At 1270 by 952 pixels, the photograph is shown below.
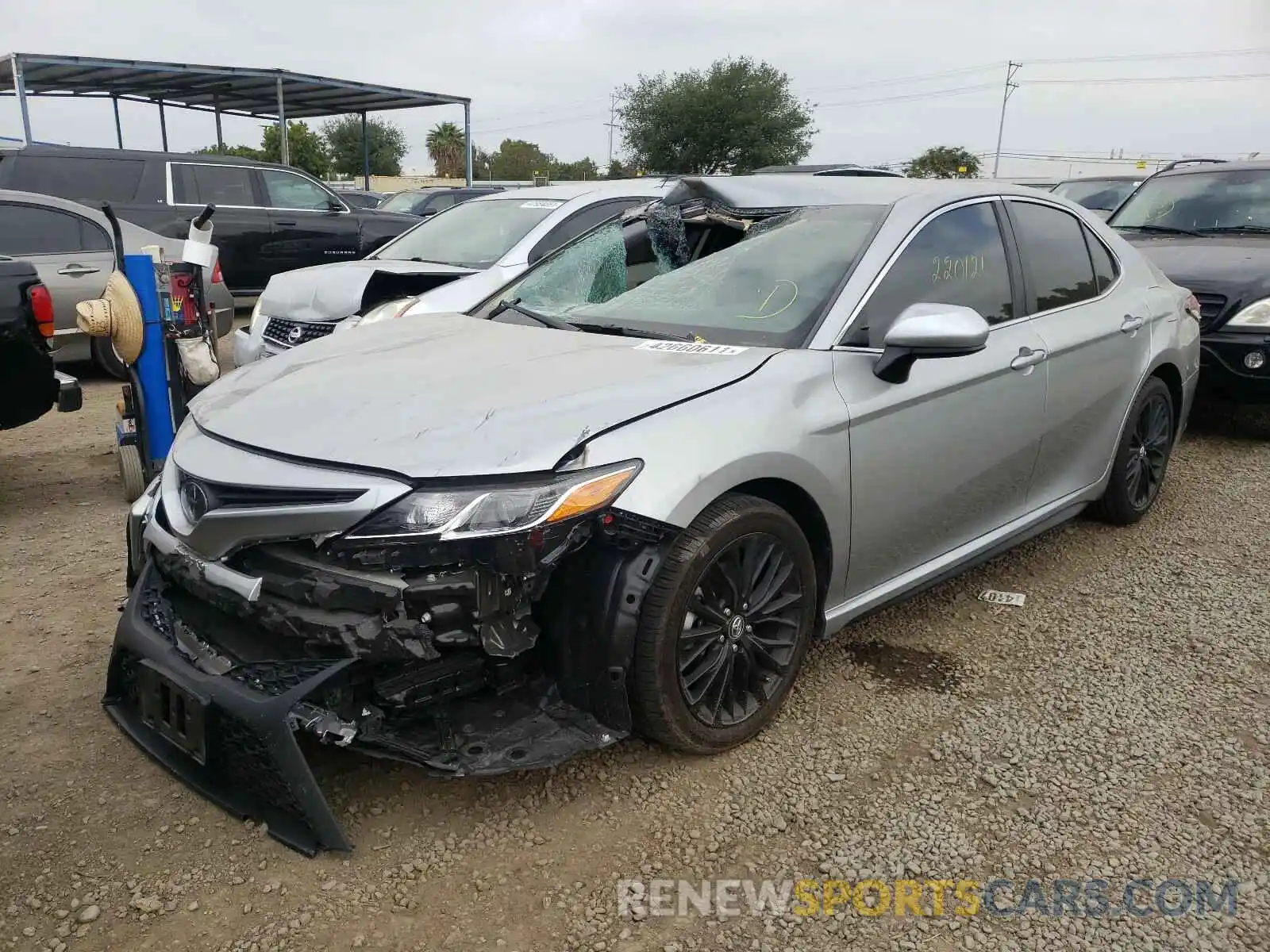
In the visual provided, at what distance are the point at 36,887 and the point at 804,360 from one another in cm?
238

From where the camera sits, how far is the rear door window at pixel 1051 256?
3.72 m

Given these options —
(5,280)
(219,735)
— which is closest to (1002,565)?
(219,735)

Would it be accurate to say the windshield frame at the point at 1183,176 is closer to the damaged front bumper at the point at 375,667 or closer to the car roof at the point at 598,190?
the car roof at the point at 598,190

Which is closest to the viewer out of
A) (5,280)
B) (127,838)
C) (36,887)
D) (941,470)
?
(36,887)

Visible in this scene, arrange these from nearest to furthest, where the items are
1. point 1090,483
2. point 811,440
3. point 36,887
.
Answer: point 36,887, point 811,440, point 1090,483

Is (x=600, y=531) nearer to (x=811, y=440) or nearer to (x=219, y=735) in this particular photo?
(x=811, y=440)

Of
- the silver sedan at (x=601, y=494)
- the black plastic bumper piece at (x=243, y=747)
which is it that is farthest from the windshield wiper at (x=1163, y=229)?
the black plastic bumper piece at (x=243, y=747)

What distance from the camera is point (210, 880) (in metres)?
2.23

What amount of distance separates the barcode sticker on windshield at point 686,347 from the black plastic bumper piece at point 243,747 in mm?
1318

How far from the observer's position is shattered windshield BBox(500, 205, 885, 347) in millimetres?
3051

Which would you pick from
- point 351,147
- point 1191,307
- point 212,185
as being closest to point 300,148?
point 351,147

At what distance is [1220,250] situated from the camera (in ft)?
21.5

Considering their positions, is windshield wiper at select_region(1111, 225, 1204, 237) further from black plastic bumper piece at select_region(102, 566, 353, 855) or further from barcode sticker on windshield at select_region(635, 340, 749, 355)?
black plastic bumper piece at select_region(102, 566, 353, 855)

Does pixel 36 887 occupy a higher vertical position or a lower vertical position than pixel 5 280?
lower
